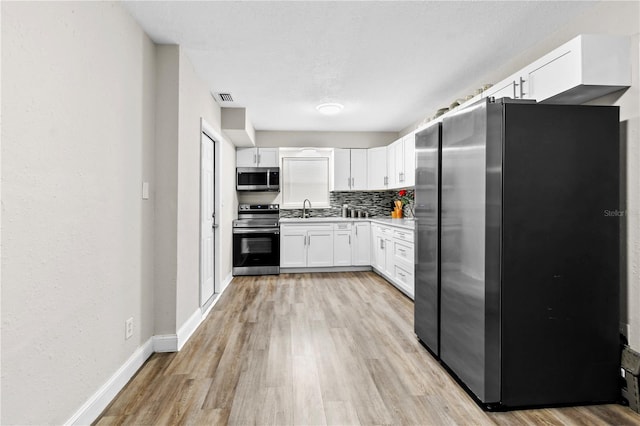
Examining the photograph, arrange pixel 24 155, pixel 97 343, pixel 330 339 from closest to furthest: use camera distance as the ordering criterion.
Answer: pixel 24 155, pixel 97 343, pixel 330 339

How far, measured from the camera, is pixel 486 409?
6.28 ft

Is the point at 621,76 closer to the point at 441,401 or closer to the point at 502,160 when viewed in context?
the point at 502,160

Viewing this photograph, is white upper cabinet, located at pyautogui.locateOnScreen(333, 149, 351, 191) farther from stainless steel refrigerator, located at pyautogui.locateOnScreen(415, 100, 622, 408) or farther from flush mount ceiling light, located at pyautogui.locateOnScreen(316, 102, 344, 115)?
stainless steel refrigerator, located at pyautogui.locateOnScreen(415, 100, 622, 408)

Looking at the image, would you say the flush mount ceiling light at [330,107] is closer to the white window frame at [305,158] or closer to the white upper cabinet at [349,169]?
the white upper cabinet at [349,169]

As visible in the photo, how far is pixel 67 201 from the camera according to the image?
1.63m

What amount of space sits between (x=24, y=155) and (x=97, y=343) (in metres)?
1.08

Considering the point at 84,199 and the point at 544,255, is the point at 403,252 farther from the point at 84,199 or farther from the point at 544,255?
the point at 84,199

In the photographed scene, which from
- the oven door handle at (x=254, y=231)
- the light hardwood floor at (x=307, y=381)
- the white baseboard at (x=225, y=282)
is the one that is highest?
the oven door handle at (x=254, y=231)

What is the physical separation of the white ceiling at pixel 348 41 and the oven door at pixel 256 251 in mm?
2178

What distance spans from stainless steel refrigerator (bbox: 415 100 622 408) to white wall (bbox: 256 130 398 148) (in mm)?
4389

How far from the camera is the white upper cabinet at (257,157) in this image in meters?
5.94

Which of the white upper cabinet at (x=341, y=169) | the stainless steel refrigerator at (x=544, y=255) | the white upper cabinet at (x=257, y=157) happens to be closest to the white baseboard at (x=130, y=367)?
the stainless steel refrigerator at (x=544, y=255)

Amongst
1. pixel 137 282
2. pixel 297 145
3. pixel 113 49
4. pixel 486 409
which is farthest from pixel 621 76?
pixel 297 145

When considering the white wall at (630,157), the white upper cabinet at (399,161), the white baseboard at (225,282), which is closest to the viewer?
the white wall at (630,157)
